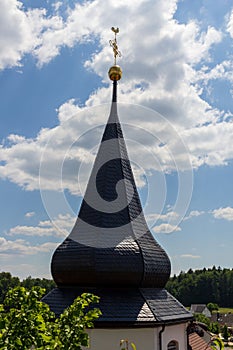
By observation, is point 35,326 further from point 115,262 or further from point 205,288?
point 205,288

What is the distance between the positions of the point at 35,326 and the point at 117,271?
5726mm

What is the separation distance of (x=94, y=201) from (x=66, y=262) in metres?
1.79

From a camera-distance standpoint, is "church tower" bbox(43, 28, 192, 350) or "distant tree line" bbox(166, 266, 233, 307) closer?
"church tower" bbox(43, 28, 192, 350)

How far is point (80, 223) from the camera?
35.9 ft

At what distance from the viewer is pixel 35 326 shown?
4180 mm

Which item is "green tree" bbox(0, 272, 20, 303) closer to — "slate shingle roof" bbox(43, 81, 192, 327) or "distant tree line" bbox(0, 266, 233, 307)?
"distant tree line" bbox(0, 266, 233, 307)

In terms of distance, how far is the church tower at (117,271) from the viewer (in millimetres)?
9133

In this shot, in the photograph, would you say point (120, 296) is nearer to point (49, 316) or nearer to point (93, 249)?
point (93, 249)

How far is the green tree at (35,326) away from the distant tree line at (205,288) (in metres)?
74.7

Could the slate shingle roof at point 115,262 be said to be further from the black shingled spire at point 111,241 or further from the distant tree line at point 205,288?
the distant tree line at point 205,288

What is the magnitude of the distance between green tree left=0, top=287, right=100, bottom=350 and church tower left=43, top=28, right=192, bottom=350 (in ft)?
15.3

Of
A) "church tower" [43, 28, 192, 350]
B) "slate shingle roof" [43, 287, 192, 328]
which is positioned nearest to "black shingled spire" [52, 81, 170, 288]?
"church tower" [43, 28, 192, 350]

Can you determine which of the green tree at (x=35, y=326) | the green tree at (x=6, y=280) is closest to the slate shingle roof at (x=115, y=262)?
the green tree at (x=35, y=326)

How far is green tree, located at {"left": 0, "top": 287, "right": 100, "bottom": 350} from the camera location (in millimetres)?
4052
